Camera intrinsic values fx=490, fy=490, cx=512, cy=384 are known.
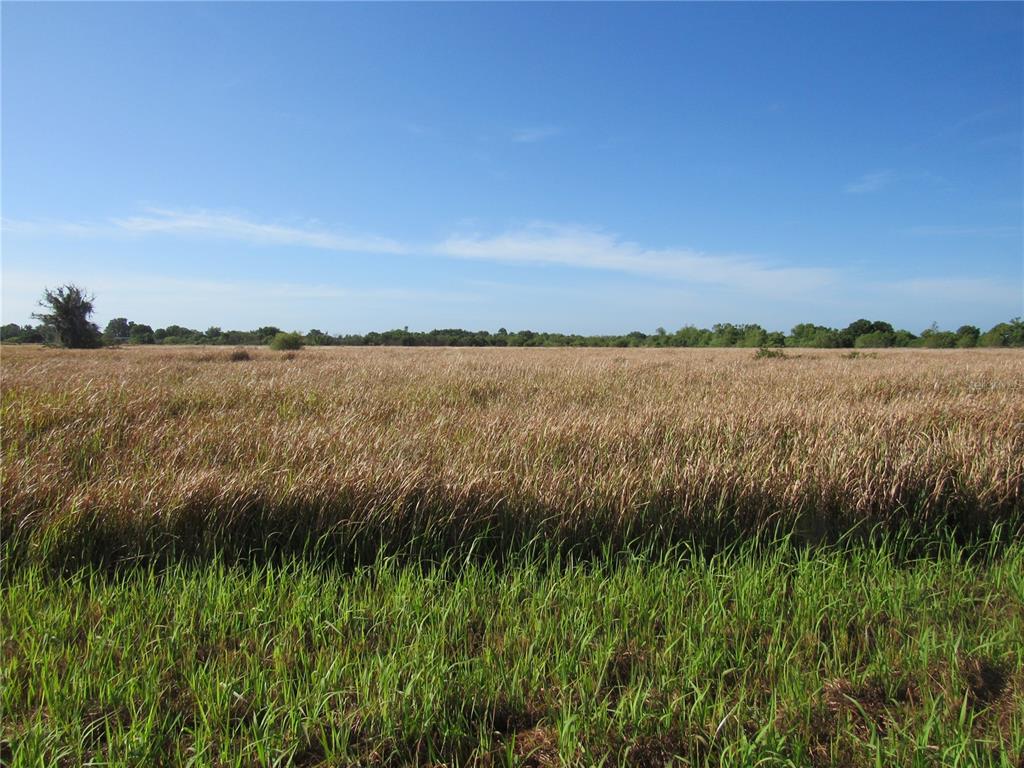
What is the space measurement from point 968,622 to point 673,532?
1428 mm

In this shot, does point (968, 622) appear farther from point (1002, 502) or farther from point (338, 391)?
point (338, 391)

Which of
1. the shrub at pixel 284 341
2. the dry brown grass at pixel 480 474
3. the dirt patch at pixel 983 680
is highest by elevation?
the shrub at pixel 284 341

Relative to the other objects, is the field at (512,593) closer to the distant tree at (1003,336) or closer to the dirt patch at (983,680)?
the dirt patch at (983,680)

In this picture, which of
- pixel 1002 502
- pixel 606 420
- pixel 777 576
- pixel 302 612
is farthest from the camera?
pixel 606 420

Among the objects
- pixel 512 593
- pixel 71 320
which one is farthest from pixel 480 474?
pixel 71 320

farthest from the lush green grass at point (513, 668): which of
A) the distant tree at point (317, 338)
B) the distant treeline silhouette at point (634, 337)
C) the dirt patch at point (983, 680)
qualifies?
the distant tree at point (317, 338)

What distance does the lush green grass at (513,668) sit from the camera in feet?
5.13

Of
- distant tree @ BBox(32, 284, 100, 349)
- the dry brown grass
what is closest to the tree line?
distant tree @ BBox(32, 284, 100, 349)

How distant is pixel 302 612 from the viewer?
220 centimetres

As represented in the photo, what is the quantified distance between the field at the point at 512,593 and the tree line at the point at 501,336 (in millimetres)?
30909

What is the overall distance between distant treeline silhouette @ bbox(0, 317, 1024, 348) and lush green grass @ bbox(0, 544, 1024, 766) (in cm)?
4891

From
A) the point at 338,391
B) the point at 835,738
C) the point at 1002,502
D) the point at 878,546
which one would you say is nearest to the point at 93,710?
the point at 835,738

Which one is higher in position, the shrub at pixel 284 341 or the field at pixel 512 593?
the shrub at pixel 284 341

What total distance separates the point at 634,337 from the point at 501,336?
82.4 feet
